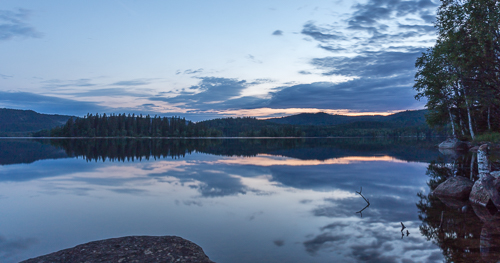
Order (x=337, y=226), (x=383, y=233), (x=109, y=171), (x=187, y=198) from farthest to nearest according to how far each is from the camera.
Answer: (x=109, y=171)
(x=187, y=198)
(x=337, y=226)
(x=383, y=233)

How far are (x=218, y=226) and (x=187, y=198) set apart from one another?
5.00 metres

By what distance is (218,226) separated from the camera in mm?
10516

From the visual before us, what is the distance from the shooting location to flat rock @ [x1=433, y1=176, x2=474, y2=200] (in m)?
14.3

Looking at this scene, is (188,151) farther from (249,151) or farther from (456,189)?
(456,189)

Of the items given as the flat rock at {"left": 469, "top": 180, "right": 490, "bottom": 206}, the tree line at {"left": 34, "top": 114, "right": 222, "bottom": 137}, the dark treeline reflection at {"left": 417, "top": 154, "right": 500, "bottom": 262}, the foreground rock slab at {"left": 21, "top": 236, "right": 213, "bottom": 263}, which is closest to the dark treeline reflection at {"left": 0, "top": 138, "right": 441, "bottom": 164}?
the flat rock at {"left": 469, "top": 180, "right": 490, "bottom": 206}

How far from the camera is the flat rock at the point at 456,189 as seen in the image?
14.3m

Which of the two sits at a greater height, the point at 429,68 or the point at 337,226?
the point at 429,68

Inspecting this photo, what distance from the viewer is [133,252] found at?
24.1 feet

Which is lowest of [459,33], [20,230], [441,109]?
[20,230]

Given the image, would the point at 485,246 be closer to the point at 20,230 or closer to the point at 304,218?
the point at 304,218

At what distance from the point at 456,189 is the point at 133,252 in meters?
15.5

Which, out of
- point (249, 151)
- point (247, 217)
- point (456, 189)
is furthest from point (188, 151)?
point (456, 189)

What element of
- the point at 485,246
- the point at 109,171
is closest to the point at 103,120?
the point at 109,171

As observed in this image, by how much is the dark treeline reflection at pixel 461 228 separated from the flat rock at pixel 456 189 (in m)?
0.76
